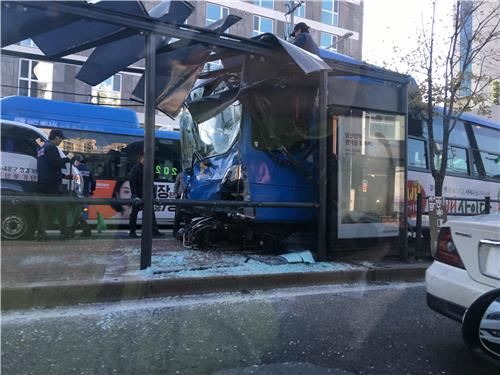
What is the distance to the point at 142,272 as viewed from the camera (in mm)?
5648

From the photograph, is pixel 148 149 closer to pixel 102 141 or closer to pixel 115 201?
pixel 115 201

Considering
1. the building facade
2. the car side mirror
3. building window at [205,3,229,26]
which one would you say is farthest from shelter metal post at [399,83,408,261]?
building window at [205,3,229,26]

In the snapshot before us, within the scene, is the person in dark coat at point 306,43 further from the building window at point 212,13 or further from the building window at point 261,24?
the building window at point 261,24

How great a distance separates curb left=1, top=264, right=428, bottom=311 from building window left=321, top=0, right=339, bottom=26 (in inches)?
1345

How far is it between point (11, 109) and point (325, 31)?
29678 millimetres

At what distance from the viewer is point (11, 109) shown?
12047 millimetres

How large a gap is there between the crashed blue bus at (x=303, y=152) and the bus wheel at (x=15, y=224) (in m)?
3.27

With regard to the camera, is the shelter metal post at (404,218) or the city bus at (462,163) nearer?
the shelter metal post at (404,218)

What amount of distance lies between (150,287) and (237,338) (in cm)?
153

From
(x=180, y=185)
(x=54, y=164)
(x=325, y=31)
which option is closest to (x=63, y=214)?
(x=54, y=164)

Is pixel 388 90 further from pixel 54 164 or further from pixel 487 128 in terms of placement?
pixel 54 164

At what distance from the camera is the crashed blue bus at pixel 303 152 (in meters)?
7.16

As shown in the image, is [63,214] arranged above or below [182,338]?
above

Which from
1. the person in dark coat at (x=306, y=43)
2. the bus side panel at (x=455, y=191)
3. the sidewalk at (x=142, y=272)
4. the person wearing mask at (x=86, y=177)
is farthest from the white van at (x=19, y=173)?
the bus side panel at (x=455, y=191)
